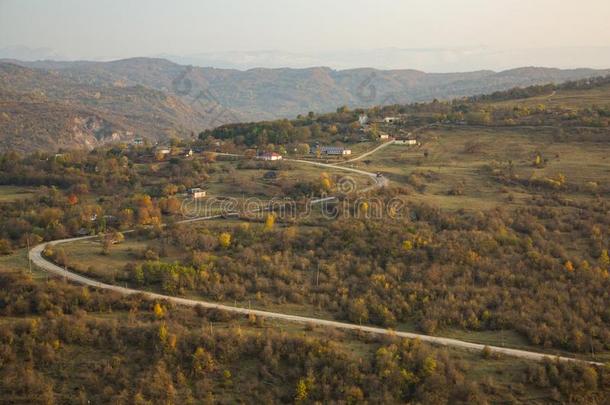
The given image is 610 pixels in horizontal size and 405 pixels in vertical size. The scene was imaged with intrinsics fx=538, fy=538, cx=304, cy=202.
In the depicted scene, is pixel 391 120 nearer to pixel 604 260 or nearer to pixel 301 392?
pixel 604 260

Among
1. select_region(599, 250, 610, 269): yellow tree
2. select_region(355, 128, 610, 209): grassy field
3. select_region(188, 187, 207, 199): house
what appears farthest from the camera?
select_region(188, 187, 207, 199): house

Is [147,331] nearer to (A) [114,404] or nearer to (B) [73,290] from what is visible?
(A) [114,404]

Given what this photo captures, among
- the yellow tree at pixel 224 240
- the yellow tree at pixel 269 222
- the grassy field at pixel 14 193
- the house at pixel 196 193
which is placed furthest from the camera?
the grassy field at pixel 14 193

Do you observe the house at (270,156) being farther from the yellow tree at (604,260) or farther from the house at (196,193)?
the yellow tree at (604,260)

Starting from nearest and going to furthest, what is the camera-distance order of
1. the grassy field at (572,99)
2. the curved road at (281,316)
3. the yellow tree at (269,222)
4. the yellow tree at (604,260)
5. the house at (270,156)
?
the curved road at (281,316), the yellow tree at (604,260), the yellow tree at (269,222), the house at (270,156), the grassy field at (572,99)

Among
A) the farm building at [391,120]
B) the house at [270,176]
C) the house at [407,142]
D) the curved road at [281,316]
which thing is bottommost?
the curved road at [281,316]

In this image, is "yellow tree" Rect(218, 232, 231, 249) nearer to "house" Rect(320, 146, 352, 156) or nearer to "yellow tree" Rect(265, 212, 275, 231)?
"yellow tree" Rect(265, 212, 275, 231)

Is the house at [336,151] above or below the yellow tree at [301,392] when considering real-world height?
above

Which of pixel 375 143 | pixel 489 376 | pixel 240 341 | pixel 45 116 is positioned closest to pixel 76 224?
pixel 240 341

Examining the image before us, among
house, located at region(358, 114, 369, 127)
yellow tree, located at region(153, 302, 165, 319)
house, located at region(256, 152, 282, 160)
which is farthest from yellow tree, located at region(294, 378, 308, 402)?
house, located at region(358, 114, 369, 127)

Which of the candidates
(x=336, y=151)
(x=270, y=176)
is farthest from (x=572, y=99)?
(x=270, y=176)

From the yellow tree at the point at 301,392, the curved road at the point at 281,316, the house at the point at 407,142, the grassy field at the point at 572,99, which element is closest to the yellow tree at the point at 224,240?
the curved road at the point at 281,316
